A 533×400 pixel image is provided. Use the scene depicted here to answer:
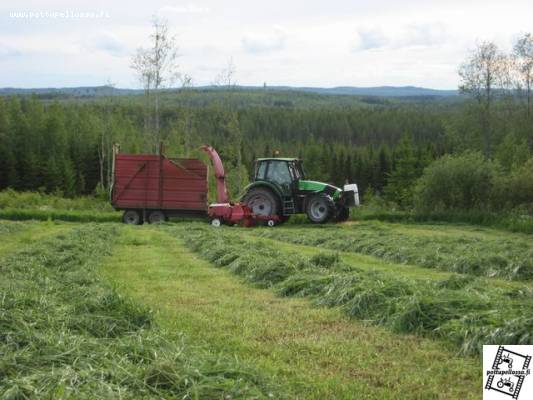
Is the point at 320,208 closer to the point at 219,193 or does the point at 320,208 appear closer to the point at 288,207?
the point at 288,207

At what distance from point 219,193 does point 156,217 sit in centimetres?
244

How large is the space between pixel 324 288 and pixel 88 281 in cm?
325

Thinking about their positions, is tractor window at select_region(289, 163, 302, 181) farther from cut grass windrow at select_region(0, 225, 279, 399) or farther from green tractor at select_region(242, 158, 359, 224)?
cut grass windrow at select_region(0, 225, 279, 399)

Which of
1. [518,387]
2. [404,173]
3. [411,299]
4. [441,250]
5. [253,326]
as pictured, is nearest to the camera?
[518,387]

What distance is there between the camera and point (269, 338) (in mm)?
7293

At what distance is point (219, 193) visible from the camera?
25.9 m

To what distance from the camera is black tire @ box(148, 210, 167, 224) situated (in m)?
26.0

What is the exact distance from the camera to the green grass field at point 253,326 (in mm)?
5160

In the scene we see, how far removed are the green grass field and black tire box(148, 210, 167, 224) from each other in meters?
12.4

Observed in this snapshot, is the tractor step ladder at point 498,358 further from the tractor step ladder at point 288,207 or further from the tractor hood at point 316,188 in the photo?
the tractor hood at point 316,188

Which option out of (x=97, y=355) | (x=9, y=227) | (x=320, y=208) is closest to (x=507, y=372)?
(x=97, y=355)

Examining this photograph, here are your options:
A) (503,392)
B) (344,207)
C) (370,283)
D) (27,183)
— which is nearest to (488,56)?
(344,207)

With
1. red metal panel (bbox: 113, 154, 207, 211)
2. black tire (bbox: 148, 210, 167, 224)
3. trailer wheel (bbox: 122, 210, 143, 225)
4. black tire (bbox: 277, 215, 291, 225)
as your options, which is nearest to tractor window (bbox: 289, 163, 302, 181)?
black tire (bbox: 277, 215, 291, 225)

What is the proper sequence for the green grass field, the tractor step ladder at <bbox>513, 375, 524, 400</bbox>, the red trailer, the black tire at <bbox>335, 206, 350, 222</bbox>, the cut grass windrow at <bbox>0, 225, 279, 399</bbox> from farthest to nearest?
the black tire at <bbox>335, 206, 350, 222</bbox>, the red trailer, the tractor step ladder at <bbox>513, 375, 524, 400</bbox>, the green grass field, the cut grass windrow at <bbox>0, 225, 279, 399</bbox>
